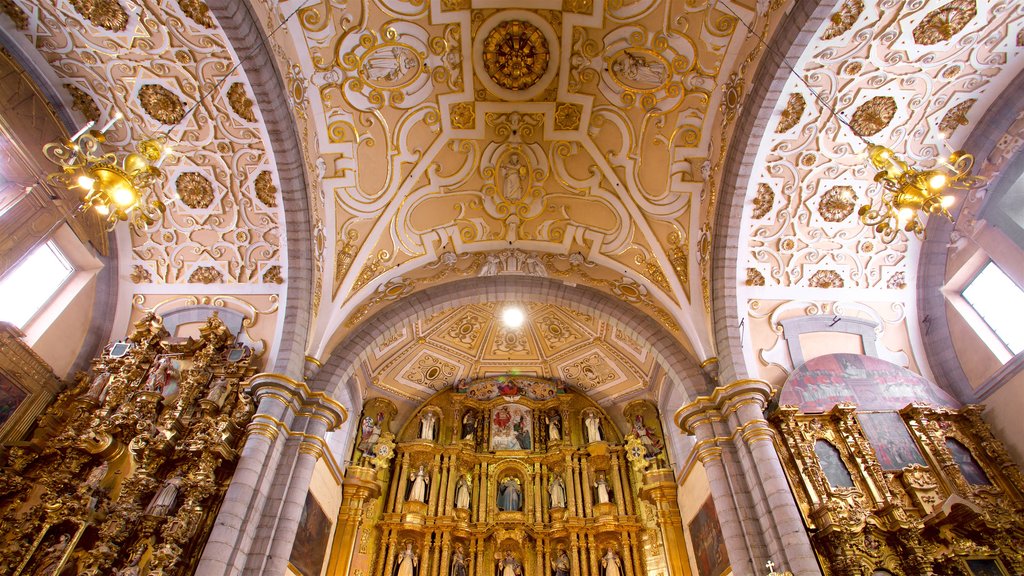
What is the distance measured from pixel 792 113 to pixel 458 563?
12126 millimetres

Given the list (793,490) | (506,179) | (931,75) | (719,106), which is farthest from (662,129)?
(793,490)

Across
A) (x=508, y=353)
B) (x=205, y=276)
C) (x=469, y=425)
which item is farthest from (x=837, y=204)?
(x=205, y=276)

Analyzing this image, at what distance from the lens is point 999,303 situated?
10023 mm

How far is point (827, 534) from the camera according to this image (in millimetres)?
8227

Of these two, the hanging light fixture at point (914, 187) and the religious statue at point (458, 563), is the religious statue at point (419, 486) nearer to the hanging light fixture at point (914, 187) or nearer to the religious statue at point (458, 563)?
the religious statue at point (458, 563)

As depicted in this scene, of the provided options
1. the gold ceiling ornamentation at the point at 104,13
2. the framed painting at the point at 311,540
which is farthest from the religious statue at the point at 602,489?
the gold ceiling ornamentation at the point at 104,13

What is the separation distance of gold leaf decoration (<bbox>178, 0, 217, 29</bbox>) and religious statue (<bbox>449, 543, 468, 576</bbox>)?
12.1 meters

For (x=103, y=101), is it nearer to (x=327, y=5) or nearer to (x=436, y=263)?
(x=327, y=5)

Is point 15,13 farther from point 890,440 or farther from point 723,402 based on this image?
point 890,440

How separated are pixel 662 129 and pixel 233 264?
928 centimetres

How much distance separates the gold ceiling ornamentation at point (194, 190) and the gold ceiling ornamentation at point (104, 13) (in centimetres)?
277

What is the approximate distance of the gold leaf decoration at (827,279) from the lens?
1152 centimetres

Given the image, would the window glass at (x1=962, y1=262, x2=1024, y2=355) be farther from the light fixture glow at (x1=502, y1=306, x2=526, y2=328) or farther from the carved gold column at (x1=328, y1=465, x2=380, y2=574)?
the carved gold column at (x1=328, y1=465, x2=380, y2=574)

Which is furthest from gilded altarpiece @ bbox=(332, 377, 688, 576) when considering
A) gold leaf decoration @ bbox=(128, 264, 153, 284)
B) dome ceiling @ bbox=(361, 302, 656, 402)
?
gold leaf decoration @ bbox=(128, 264, 153, 284)
